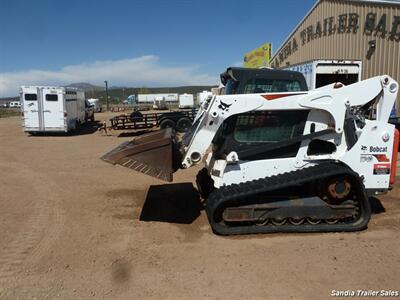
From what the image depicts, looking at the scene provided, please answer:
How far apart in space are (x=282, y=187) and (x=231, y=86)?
1826 millimetres

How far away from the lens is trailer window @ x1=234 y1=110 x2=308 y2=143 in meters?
5.98

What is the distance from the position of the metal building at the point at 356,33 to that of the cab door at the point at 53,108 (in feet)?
48.1

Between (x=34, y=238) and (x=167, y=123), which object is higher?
(x=167, y=123)

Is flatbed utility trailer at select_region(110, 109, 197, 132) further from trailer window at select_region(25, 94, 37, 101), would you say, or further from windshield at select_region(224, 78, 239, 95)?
windshield at select_region(224, 78, 239, 95)

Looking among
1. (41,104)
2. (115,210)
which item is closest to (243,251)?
(115,210)

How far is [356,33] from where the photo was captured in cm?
1784

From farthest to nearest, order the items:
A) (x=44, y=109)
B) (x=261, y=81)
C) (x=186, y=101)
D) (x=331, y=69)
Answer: (x=186, y=101) → (x=44, y=109) → (x=331, y=69) → (x=261, y=81)

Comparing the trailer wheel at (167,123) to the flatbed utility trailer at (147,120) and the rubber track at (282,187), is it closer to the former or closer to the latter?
the flatbed utility trailer at (147,120)

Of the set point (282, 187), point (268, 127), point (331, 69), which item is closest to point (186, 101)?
point (331, 69)

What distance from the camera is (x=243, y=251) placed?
5.23 meters

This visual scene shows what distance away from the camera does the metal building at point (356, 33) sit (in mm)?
15578

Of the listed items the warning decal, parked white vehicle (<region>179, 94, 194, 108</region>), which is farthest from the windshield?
parked white vehicle (<region>179, 94, 194, 108</region>)

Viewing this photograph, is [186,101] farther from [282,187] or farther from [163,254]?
[163,254]

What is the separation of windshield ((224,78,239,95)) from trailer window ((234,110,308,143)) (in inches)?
19.5
